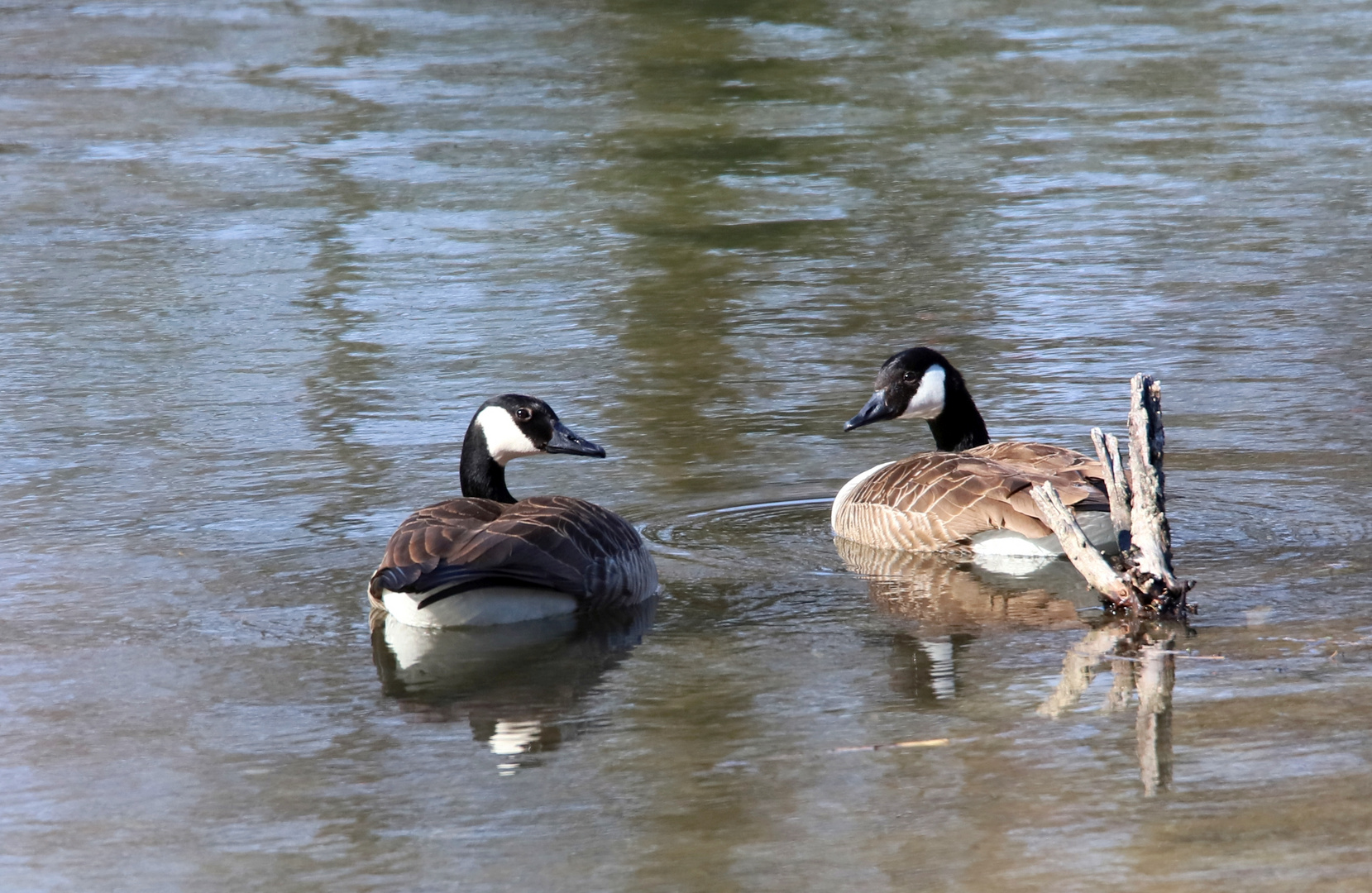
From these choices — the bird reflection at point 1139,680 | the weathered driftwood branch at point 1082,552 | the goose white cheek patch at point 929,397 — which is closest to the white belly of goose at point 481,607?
the weathered driftwood branch at point 1082,552

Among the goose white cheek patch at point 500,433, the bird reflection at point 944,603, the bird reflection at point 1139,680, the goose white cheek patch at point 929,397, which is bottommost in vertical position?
the bird reflection at point 944,603

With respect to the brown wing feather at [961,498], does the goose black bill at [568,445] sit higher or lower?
higher

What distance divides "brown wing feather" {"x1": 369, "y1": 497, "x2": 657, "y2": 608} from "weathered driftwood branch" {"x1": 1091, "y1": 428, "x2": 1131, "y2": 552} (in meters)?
1.68

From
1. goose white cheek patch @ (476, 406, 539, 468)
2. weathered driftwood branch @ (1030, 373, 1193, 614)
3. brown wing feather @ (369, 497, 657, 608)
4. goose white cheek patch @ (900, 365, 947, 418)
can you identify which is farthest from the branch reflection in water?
goose white cheek patch @ (476, 406, 539, 468)

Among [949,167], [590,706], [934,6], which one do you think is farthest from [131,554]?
[934,6]

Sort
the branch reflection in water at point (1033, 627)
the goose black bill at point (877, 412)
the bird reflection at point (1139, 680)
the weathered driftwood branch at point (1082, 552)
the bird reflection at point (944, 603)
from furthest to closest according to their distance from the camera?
1. the goose black bill at point (877, 412)
2. the weathered driftwood branch at point (1082, 552)
3. the bird reflection at point (944, 603)
4. the branch reflection in water at point (1033, 627)
5. the bird reflection at point (1139, 680)

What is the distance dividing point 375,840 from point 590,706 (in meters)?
1.17

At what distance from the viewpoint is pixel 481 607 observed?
22.5 feet

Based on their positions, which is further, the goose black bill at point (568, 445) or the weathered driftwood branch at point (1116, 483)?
the goose black bill at point (568, 445)

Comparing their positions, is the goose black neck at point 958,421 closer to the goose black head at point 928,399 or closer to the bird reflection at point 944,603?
the goose black head at point 928,399

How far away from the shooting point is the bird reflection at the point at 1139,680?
17.3 ft

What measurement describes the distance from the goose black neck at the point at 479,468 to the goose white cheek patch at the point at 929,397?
2.00 metres

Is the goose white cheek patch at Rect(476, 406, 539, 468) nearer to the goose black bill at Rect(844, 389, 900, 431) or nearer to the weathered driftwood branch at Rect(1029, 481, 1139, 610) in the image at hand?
the goose black bill at Rect(844, 389, 900, 431)

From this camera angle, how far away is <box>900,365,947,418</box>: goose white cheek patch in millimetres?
8656
